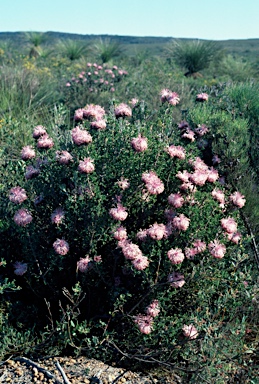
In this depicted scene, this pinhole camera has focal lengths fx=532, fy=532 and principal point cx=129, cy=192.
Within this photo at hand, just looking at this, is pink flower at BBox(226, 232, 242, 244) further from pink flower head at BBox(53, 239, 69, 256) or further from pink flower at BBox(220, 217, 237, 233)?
pink flower head at BBox(53, 239, 69, 256)

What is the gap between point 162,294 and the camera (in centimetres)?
345

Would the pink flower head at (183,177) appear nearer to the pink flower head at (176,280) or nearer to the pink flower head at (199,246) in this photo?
the pink flower head at (199,246)

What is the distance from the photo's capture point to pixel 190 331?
339 cm

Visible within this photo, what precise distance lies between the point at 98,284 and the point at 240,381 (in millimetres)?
1125

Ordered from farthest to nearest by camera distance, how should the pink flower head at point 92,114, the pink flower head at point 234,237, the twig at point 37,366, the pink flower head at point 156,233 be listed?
the pink flower head at point 92,114 < the pink flower head at point 234,237 < the pink flower head at point 156,233 < the twig at point 37,366

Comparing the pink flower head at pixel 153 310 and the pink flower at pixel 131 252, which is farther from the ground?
the pink flower at pixel 131 252

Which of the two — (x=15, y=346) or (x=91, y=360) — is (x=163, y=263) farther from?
(x=15, y=346)

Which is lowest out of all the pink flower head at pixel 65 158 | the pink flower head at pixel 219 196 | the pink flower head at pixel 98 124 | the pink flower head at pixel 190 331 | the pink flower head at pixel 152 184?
the pink flower head at pixel 190 331

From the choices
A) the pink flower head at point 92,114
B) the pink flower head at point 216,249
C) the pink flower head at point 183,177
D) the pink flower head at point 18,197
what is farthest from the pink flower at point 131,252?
the pink flower head at point 92,114

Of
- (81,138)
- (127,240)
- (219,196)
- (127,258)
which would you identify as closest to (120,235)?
(127,240)

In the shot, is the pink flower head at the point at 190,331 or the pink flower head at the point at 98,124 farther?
the pink flower head at the point at 98,124

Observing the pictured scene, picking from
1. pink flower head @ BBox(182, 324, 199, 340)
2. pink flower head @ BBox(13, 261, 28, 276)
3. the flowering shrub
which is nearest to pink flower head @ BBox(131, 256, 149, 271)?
the flowering shrub

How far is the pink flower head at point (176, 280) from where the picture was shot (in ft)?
11.0

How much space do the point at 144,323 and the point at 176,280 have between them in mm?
Answer: 346
